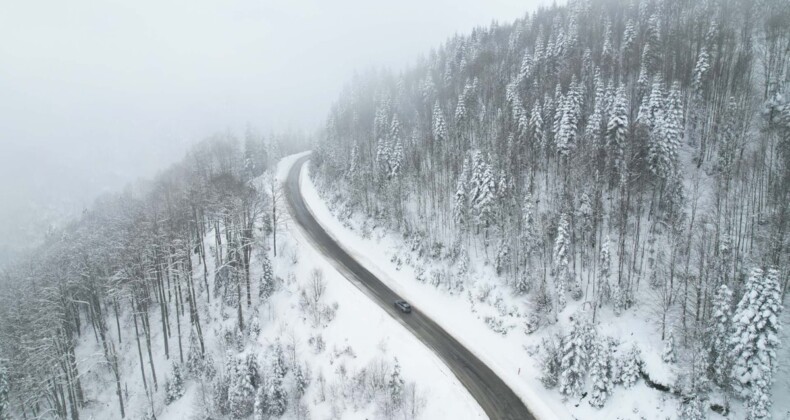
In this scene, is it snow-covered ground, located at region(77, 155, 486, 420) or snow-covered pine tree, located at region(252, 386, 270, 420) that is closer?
snow-covered ground, located at region(77, 155, 486, 420)

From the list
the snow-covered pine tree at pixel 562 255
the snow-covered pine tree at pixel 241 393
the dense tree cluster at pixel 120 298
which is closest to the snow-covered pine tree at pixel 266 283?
the dense tree cluster at pixel 120 298

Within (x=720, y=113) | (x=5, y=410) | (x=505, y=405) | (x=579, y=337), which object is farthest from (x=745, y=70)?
(x=5, y=410)

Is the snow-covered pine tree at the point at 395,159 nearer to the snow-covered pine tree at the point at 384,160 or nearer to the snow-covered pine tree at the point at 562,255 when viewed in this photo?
the snow-covered pine tree at the point at 384,160

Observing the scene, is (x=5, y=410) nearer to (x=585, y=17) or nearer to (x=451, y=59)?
(x=451, y=59)

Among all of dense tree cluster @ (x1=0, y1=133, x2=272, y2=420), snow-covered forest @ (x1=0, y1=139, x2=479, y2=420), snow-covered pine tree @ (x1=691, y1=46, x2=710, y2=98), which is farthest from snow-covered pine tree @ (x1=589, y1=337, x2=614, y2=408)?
snow-covered pine tree @ (x1=691, y1=46, x2=710, y2=98)

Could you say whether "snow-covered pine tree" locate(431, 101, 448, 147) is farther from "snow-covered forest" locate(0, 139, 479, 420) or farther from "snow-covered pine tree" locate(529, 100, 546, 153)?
"snow-covered forest" locate(0, 139, 479, 420)
